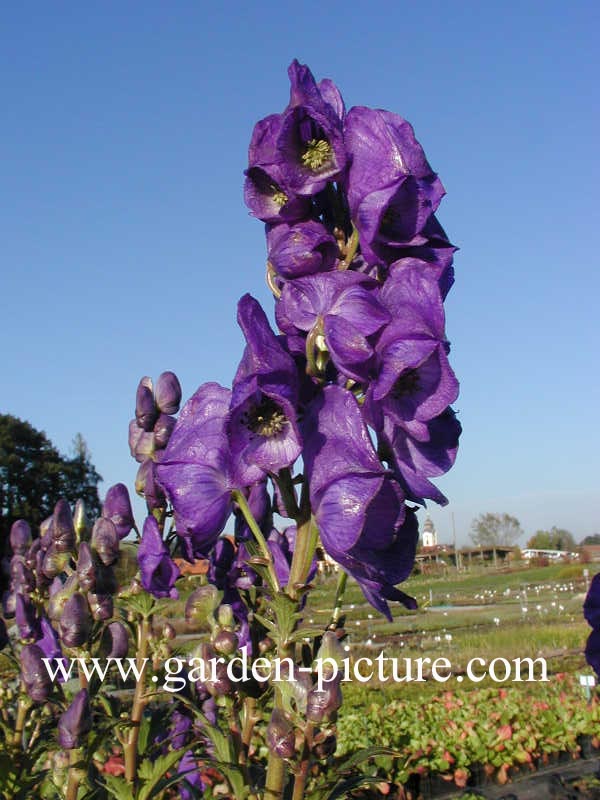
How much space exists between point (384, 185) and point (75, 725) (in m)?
1.56

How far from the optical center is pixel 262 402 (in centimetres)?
123

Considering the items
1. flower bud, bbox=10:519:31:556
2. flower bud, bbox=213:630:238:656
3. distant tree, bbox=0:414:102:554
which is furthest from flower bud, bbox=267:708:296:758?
distant tree, bbox=0:414:102:554

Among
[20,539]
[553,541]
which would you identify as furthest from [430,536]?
[20,539]

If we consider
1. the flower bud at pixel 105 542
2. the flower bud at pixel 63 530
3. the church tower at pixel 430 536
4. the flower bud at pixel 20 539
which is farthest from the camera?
the church tower at pixel 430 536

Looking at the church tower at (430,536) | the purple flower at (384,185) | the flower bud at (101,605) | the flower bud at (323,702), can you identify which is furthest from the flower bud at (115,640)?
the church tower at (430,536)

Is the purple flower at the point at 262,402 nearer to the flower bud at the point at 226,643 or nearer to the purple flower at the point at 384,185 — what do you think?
the purple flower at the point at 384,185

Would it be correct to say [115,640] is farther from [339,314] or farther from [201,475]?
[339,314]

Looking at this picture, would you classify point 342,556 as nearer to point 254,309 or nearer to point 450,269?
point 254,309

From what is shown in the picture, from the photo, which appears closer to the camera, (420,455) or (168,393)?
(420,455)

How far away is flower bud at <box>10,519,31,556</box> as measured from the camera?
3.04 metres

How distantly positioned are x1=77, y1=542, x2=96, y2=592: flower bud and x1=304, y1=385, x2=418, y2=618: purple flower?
1155 millimetres

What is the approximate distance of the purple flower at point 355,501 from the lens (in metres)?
1.16

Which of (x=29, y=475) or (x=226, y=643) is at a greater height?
(x=29, y=475)

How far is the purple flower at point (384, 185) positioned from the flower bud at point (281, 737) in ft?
2.62
